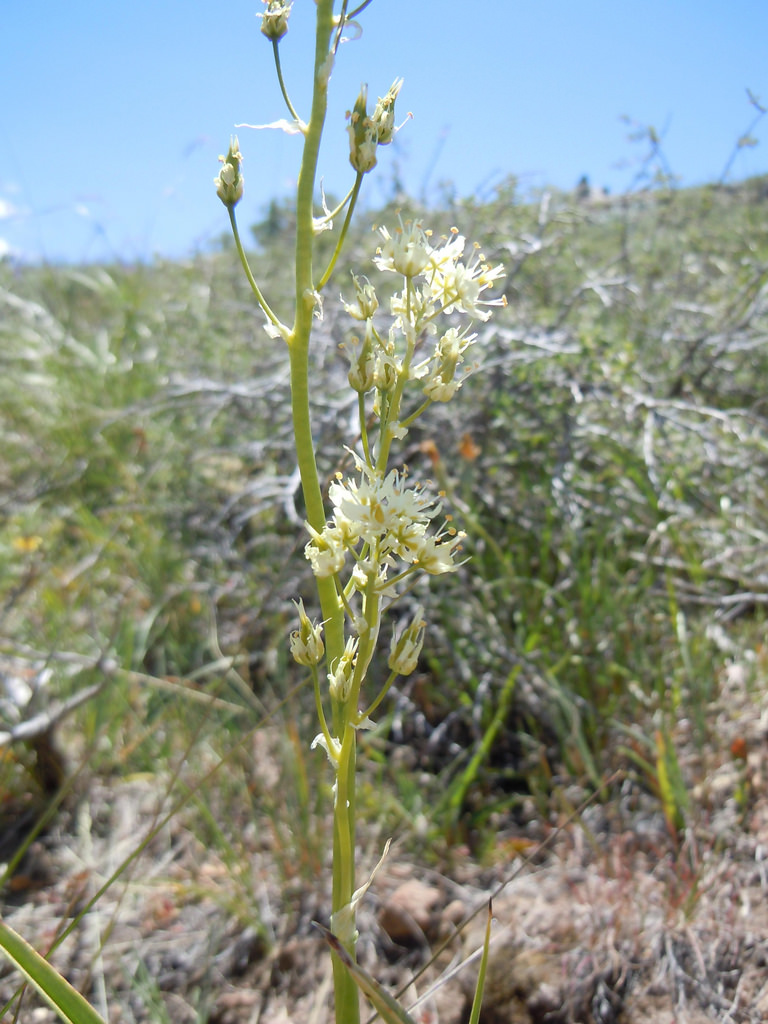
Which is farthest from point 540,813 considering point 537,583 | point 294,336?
point 294,336

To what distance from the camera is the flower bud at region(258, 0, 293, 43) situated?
1.00 meters

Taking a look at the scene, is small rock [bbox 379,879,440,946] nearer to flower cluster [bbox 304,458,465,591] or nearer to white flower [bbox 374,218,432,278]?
flower cluster [bbox 304,458,465,591]

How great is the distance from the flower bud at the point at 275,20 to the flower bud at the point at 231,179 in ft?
0.47

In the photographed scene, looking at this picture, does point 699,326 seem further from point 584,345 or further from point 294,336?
point 294,336

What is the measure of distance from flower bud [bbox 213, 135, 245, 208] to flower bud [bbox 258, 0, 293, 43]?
0.14 meters

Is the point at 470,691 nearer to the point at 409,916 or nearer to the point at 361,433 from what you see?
the point at 409,916

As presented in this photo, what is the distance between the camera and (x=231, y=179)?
102 centimetres

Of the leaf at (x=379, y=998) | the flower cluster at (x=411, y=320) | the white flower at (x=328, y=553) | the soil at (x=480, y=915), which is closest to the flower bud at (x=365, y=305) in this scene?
the flower cluster at (x=411, y=320)

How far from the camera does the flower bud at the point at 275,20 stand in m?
1.00

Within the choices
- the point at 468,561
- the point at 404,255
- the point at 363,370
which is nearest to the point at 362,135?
the point at 404,255

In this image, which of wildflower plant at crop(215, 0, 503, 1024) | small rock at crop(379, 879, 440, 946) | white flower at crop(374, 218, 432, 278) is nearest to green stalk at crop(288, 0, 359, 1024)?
wildflower plant at crop(215, 0, 503, 1024)

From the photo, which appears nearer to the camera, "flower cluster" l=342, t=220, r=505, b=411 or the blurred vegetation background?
"flower cluster" l=342, t=220, r=505, b=411

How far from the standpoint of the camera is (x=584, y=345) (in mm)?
2805

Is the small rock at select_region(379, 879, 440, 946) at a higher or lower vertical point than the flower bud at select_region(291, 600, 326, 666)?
lower
